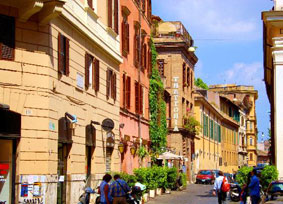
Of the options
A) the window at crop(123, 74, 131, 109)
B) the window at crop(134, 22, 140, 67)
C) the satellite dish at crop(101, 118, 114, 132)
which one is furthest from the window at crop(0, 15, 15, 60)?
the window at crop(134, 22, 140, 67)

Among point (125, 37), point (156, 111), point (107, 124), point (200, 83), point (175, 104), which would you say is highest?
point (200, 83)

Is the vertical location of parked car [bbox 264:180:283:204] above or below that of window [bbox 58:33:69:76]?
below

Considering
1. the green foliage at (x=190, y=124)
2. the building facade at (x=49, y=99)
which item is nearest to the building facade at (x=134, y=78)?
the building facade at (x=49, y=99)

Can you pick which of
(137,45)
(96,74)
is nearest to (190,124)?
(137,45)

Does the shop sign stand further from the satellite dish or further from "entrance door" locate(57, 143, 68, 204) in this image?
"entrance door" locate(57, 143, 68, 204)

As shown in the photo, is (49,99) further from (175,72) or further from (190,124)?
(190,124)

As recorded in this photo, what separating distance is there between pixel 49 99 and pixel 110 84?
9132mm

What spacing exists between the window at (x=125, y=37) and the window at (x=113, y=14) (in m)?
2.52

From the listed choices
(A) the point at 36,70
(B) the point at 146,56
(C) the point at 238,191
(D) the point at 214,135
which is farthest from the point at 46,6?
(D) the point at 214,135

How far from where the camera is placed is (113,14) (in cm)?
2845

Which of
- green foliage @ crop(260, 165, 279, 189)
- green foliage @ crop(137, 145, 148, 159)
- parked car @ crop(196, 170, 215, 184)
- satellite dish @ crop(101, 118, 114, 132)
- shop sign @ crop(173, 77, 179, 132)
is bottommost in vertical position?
parked car @ crop(196, 170, 215, 184)

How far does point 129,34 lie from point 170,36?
2503 centimetres

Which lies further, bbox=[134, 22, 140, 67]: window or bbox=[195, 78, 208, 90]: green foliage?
bbox=[195, 78, 208, 90]: green foliage

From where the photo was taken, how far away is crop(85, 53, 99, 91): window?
2402cm
